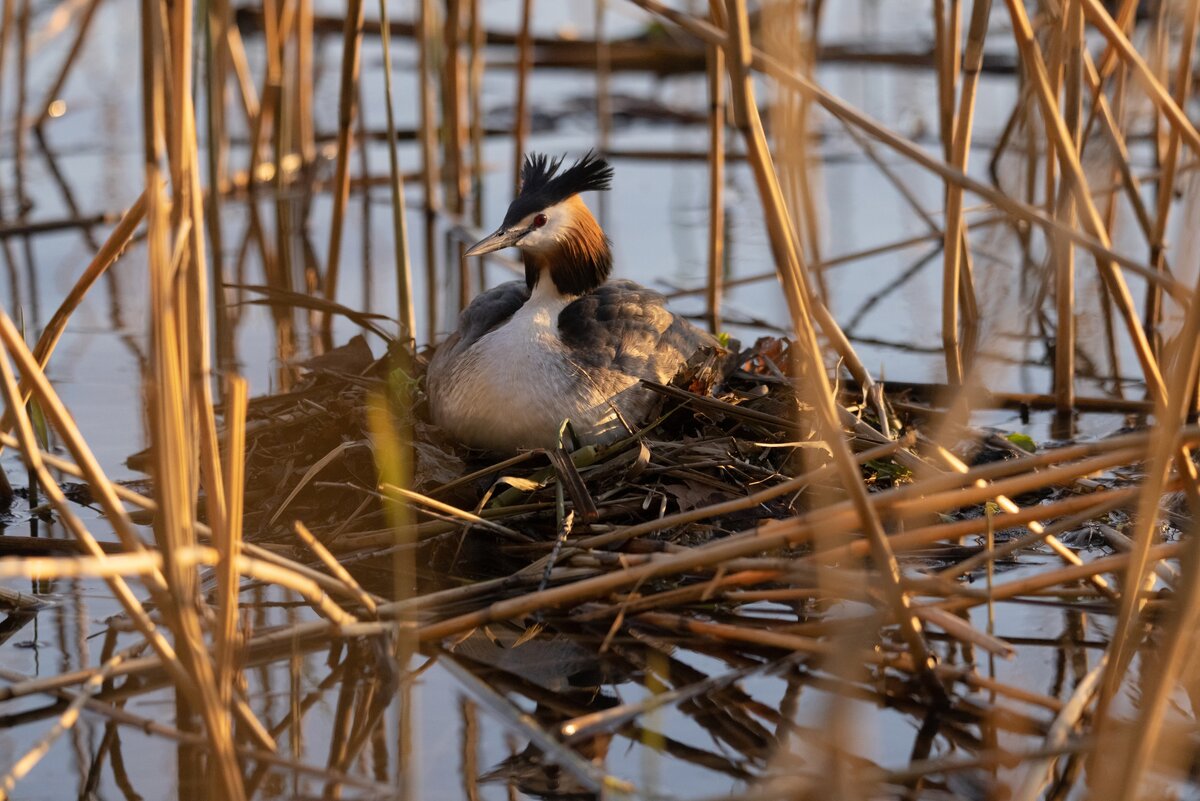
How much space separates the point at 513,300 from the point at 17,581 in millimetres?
1977

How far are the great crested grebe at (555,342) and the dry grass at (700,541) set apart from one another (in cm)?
14

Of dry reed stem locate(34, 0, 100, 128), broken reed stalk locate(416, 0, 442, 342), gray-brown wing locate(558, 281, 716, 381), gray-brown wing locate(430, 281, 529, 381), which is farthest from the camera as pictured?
dry reed stem locate(34, 0, 100, 128)

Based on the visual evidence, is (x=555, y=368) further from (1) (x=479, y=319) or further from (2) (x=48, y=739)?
(2) (x=48, y=739)

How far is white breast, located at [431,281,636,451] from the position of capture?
467cm

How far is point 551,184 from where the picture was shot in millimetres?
4969

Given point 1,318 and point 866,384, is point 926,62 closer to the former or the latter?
point 866,384

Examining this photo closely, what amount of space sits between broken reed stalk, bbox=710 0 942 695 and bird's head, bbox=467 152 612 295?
76.8 inches

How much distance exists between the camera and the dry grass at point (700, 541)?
2789mm

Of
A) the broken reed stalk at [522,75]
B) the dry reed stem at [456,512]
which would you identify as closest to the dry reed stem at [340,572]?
the dry reed stem at [456,512]

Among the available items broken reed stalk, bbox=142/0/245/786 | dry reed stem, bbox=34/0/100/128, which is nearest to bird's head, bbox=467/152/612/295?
broken reed stalk, bbox=142/0/245/786

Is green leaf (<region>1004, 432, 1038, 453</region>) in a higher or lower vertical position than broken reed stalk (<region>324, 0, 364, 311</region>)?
lower

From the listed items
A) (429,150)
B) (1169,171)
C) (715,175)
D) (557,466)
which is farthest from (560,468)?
(429,150)

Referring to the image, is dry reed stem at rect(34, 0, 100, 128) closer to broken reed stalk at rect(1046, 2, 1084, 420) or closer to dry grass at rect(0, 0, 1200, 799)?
dry grass at rect(0, 0, 1200, 799)

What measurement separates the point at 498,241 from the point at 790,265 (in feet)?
6.77
